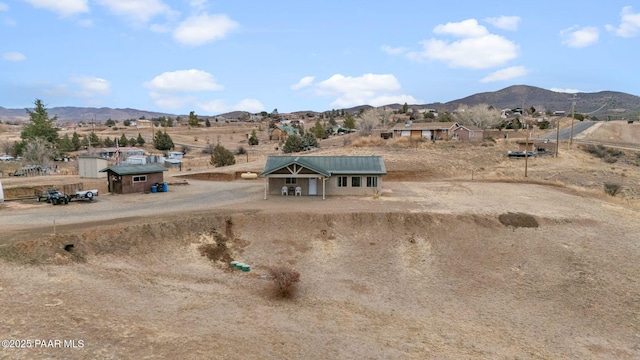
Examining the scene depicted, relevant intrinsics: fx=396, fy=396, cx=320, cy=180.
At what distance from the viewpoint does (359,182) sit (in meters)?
32.9

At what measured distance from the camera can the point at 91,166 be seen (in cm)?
4000

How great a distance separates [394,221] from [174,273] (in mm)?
13589

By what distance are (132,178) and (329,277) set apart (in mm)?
22241

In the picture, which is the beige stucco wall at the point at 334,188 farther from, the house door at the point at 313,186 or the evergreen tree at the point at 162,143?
the evergreen tree at the point at 162,143

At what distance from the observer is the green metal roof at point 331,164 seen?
102ft

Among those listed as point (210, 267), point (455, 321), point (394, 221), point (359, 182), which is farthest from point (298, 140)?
point (455, 321)

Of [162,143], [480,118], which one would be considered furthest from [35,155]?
[480,118]

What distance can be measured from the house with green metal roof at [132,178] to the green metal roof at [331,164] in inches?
425

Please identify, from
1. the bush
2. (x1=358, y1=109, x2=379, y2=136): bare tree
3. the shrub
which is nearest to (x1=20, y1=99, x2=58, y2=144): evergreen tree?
(x1=358, y1=109, x2=379, y2=136): bare tree

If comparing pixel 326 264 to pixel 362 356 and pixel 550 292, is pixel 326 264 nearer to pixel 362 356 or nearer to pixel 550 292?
pixel 362 356

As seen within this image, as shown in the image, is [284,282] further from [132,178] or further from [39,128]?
[39,128]

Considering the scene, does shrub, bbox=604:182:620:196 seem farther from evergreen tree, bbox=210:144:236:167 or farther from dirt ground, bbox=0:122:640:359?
evergreen tree, bbox=210:144:236:167

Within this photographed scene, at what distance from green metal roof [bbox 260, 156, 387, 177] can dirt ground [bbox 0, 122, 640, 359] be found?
257 cm

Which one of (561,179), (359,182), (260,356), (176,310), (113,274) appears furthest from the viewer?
(561,179)
